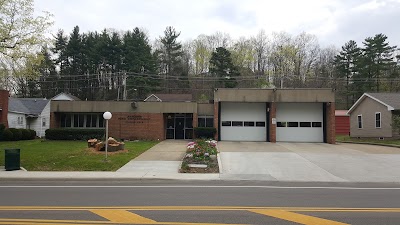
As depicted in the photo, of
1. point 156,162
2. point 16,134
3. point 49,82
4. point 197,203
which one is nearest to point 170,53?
point 49,82

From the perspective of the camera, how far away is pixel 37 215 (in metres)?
7.64

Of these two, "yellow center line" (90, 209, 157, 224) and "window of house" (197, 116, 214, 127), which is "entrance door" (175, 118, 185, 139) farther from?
"yellow center line" (90, 209, 157, 224)

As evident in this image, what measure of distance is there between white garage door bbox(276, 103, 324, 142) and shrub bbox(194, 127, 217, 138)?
245 inches

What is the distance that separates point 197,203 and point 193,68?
6410 centimetres

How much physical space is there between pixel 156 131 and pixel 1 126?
14007mm

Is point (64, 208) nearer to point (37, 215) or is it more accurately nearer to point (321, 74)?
point (37, 215)

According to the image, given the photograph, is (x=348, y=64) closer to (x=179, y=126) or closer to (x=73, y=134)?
(x=179, y=126)

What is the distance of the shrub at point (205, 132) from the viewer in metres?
33.1

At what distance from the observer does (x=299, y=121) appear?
1347 inches

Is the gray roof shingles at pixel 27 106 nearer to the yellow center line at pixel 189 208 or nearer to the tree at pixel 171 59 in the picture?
the tree at pixel 171 59

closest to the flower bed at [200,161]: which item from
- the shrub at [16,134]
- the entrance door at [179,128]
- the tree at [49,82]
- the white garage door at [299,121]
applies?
the entrance door at [179,128]

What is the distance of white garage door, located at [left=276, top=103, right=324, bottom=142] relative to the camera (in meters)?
34.1

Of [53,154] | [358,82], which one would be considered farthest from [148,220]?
[358,82]

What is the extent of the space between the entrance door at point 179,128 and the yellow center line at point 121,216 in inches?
1106
